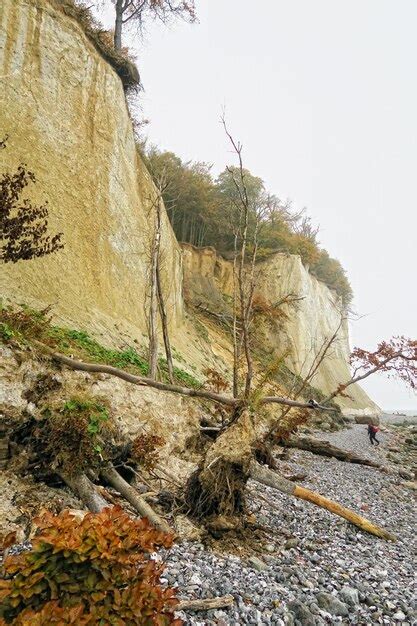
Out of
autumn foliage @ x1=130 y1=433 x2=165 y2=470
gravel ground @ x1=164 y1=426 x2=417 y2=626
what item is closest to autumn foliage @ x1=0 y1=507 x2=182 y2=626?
gravel ground @ x1=164 y1=426 x2=417 y2=626

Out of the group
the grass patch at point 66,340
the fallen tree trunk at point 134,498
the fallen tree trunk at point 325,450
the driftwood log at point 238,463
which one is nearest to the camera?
the fallen tree trunk at point 134,498

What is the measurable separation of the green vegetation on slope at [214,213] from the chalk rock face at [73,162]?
14009mm

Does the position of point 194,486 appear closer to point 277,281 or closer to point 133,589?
point 133,589

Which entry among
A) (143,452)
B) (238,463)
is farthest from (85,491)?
(238,463)

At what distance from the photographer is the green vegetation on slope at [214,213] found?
117ft

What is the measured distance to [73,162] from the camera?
16.9 metres

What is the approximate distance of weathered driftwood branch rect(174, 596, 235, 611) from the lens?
12.0 ft

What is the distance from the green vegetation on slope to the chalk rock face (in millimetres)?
14009

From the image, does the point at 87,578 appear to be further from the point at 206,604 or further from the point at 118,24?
the point at 118,24

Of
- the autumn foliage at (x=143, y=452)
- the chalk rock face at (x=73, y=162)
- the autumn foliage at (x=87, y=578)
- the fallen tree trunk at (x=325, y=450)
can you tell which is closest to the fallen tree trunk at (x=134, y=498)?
the autumn foliage at (x=143, y=452)

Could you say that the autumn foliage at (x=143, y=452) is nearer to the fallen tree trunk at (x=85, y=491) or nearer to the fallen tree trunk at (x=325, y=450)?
the fallen tree trunk at (x=85, y=491)

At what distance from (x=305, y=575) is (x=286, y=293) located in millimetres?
36348

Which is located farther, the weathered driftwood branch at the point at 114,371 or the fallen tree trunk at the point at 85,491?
the weathered driftwood branch at the point at 114,371

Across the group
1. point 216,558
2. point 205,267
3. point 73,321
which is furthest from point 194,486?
point 205,267
